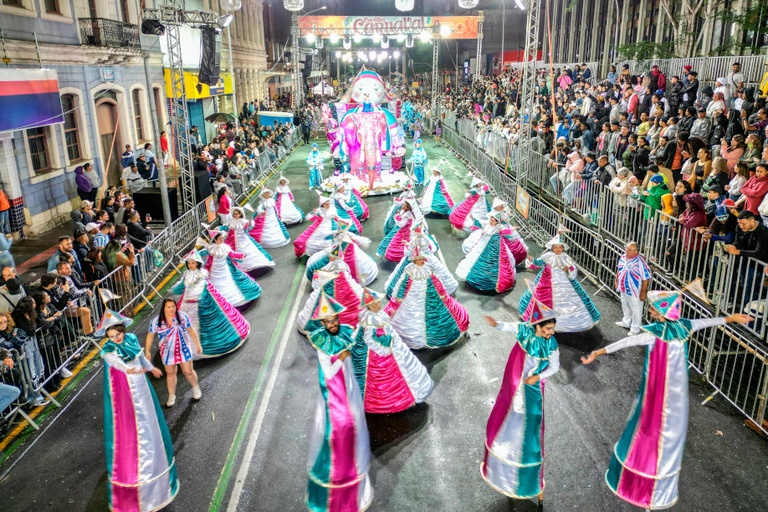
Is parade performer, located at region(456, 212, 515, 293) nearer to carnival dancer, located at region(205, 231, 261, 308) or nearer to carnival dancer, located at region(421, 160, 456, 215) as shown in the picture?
carnival dancer, located at region(205, 231, 261, 308)

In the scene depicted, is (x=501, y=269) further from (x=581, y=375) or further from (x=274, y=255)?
(x=274, y=255)

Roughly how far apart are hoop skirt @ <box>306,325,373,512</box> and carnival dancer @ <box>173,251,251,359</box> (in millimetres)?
3500

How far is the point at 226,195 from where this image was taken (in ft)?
49.2

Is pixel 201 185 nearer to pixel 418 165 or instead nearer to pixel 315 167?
pixel 315 167

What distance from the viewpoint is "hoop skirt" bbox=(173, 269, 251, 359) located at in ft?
27.6

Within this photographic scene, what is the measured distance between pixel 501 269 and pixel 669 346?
545 cm

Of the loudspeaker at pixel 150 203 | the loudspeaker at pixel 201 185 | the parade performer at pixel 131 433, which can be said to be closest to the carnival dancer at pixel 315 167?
the loudspeaker at pixel 201 185

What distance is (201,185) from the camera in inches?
653

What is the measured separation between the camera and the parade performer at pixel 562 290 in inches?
356

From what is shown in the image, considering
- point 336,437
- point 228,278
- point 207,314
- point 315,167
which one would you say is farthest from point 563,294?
point 315,167

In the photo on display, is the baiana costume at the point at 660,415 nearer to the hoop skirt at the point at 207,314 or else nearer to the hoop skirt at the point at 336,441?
the hoop skirt at the point at 336,441

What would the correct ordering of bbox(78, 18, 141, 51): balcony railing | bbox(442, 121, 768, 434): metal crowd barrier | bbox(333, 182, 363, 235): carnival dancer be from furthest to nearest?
bbox(78, 18, 141, 51): balcony railing
bbox(333, 182, 363, 235): carnival dancer
bbox(442, 121, 768, 434): metal crowd barrier

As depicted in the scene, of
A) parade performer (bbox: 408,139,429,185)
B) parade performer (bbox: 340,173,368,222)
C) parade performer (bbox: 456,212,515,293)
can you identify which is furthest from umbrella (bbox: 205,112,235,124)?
parade performer (bbox: 456,212,515,293)

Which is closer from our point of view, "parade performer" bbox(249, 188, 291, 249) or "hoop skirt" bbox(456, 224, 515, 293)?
"hoop skirt" bbox(456, 224, 515, 293)
